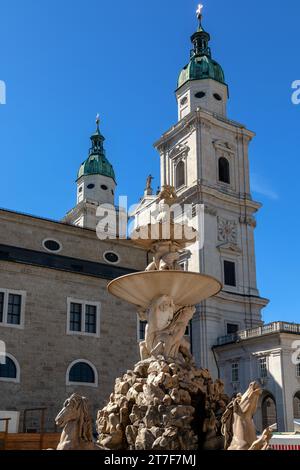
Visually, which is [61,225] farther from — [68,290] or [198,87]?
[198,87]

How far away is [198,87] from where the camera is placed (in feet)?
154

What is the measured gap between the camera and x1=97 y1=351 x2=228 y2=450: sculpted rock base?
1209cm

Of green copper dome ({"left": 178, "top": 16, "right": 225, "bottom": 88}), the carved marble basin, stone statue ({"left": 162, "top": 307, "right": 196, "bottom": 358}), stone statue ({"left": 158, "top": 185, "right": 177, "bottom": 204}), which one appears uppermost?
green copper dome ({"left": 178, "top": 16, "right": 225, "bottom": 88})

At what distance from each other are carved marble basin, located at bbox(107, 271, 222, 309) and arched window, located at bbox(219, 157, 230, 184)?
30.7 metres

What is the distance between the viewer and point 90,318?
101ft

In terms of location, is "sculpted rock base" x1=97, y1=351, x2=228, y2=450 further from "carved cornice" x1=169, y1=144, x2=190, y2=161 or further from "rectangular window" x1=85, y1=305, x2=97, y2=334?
"carved cornice" x1=169, y1=144, x2=190, y2=161

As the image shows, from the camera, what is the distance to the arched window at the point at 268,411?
35.8 metres

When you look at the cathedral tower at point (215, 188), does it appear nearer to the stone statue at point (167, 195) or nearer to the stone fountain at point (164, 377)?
the stone statue at point (167, 195)

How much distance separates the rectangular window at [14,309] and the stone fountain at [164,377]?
14.3m

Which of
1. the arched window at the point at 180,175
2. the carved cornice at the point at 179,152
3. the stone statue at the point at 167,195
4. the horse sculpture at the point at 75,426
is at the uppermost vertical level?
the carved cornice at the point at 179,152

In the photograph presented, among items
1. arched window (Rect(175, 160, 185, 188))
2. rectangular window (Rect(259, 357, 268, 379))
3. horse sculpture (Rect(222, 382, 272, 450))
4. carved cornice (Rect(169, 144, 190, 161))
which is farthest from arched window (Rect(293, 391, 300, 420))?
horse sculpture (Rect(222, 382, 272, 450))

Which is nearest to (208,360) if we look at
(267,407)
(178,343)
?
(267,407)

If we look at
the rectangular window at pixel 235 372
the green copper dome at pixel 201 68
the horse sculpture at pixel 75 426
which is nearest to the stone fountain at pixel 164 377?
the horse sculpture at pixel 75 426
